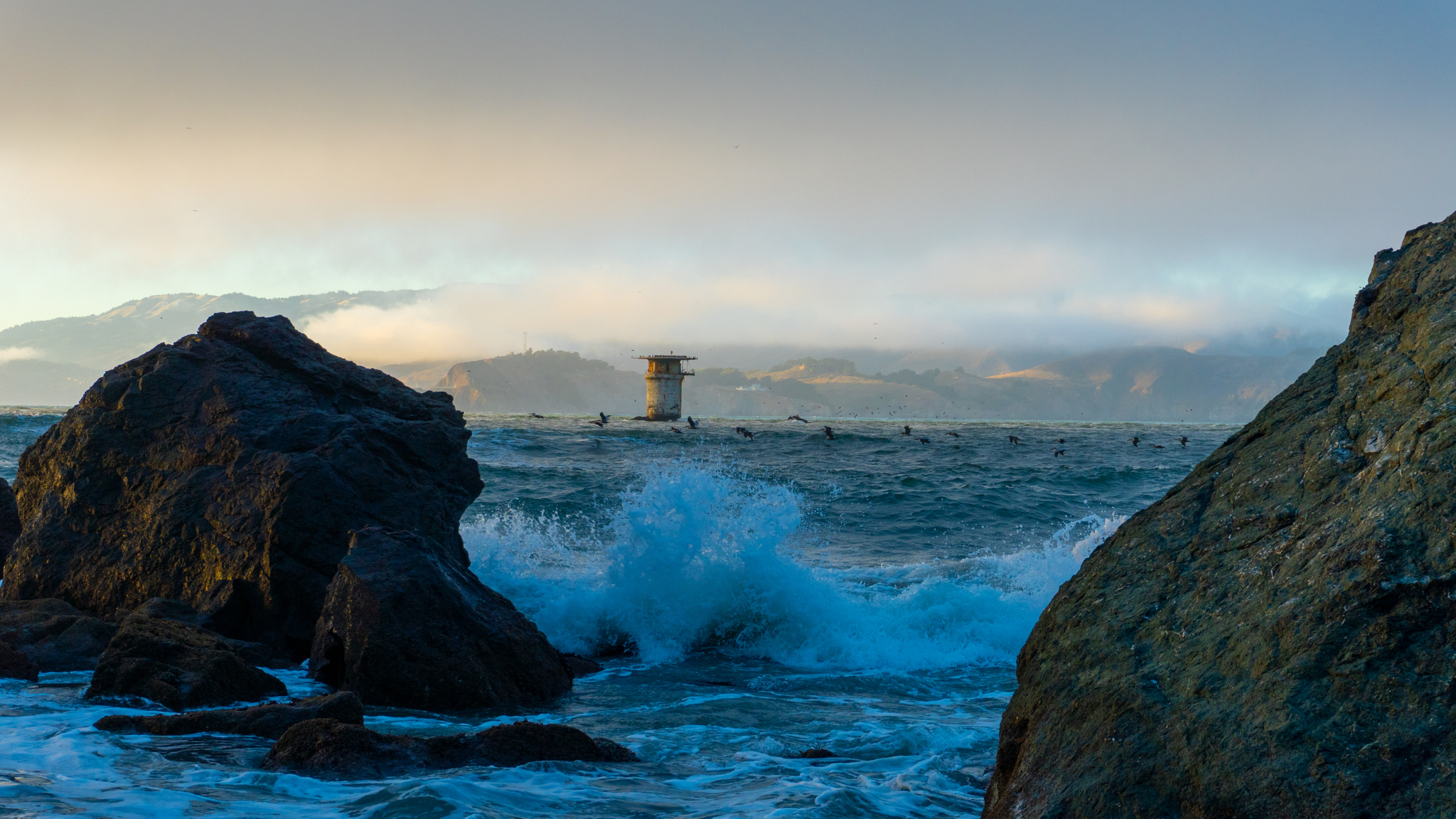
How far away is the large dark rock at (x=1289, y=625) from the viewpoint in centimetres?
233

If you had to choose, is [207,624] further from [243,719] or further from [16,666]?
[243,719]

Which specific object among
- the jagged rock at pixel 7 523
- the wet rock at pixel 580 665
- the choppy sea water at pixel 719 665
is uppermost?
the jagged rock at pixel 7 523

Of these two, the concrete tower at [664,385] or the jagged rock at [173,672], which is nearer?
the jagged rock at [173,672]

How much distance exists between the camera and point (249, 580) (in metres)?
6.94

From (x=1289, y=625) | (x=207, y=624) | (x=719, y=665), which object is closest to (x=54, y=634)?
(x=207, y=624)

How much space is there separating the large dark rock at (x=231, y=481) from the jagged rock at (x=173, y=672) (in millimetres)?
1375

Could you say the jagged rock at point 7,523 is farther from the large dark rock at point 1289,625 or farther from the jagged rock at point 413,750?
the large dark rock at point 1289,625

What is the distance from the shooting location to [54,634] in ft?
20.9

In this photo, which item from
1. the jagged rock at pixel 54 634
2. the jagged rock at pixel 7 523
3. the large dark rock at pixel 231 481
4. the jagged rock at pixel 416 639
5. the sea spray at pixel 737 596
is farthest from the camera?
the jagged rock at pixel 7 523

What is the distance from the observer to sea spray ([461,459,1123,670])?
8.55 m

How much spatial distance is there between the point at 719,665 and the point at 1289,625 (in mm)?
5877

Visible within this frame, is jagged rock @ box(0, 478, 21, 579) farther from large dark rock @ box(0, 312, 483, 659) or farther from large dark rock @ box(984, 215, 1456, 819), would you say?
large dark rock @ box(984, 215, 1456, 819)

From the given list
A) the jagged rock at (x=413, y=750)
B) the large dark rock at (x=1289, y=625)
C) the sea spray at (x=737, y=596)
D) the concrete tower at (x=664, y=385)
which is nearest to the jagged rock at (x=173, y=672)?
the jagged rock at (x=413, y=750)

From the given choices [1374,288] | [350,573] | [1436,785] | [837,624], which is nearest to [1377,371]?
[1374,288]
